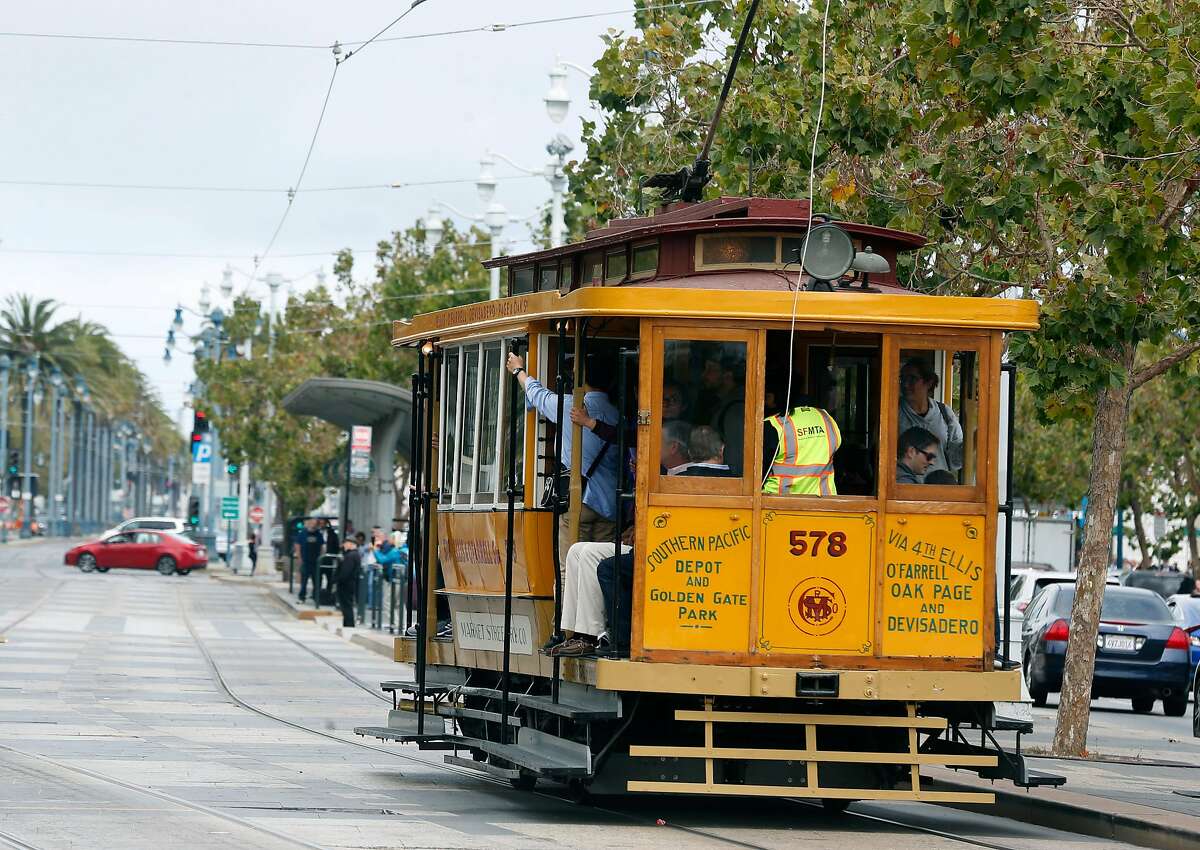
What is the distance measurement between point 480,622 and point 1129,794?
440 cm

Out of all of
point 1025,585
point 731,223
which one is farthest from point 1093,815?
point 1025,585

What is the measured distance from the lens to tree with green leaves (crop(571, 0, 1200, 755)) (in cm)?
1377

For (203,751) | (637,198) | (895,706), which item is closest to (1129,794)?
(895,706)

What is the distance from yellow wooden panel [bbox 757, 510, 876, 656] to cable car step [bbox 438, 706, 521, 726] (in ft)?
6.09

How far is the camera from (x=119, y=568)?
59.1 m

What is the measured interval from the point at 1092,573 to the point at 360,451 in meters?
22.3

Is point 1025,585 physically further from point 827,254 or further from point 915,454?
point 827,254

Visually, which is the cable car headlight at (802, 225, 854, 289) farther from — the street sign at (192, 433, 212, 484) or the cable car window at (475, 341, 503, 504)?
the street sign at (192, 433, 212, 484)

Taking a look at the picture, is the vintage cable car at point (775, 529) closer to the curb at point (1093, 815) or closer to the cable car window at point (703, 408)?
the cable car window at point (703, 408)

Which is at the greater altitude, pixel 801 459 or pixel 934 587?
pixel 801 459

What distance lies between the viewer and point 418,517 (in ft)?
44.8

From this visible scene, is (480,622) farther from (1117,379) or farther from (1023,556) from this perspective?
(1023,556)

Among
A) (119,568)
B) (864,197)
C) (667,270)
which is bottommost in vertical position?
(119,568)

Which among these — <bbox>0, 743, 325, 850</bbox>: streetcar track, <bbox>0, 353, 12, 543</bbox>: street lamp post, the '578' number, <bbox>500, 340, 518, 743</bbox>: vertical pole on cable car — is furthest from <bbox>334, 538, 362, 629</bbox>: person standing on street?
<bbox>0, 353, 12, 543</bbox>: street lamp post
